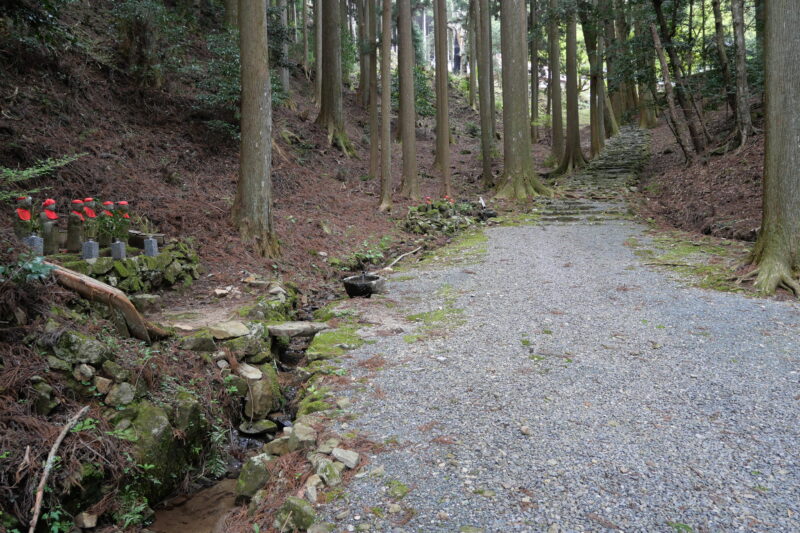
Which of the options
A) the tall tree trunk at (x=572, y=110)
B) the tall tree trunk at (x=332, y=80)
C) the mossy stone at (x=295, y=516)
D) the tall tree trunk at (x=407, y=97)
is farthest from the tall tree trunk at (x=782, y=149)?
the tall tree trunk at (x=332, y=80)

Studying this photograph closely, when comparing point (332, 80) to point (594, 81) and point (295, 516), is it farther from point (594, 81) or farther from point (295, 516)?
point (295, 516)

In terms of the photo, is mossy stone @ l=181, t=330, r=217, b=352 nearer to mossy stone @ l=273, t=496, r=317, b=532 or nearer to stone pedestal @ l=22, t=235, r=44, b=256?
stone pedestal @ l=22, t=235, r=44, b=256

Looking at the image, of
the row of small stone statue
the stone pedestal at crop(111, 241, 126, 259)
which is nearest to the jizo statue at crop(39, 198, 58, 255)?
the row of small stone statue

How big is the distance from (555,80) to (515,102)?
5192 millimetres

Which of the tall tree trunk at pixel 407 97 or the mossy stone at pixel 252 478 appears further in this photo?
the tall tree trunk at pixel 407 97

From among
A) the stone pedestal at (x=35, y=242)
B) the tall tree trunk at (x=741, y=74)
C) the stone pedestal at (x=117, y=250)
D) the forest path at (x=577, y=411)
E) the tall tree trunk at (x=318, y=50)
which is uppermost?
the tall tree trunk at (x=318, y=50)

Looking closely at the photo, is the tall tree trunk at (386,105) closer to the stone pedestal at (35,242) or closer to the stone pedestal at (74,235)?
the stone pedestal at (74,235)

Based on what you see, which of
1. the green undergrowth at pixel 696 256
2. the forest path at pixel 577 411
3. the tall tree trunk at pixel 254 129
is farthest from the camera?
the tall tree trunk at pixel 254 129

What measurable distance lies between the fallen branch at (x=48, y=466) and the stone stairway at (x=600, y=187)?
11202mm

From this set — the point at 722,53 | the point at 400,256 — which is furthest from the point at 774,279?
the point at 722,53

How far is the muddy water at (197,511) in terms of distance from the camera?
3.24 m

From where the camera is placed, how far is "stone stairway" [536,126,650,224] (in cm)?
1309

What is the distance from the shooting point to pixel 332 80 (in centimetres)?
1691

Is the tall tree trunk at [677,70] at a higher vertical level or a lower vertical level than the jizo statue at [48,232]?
higher
